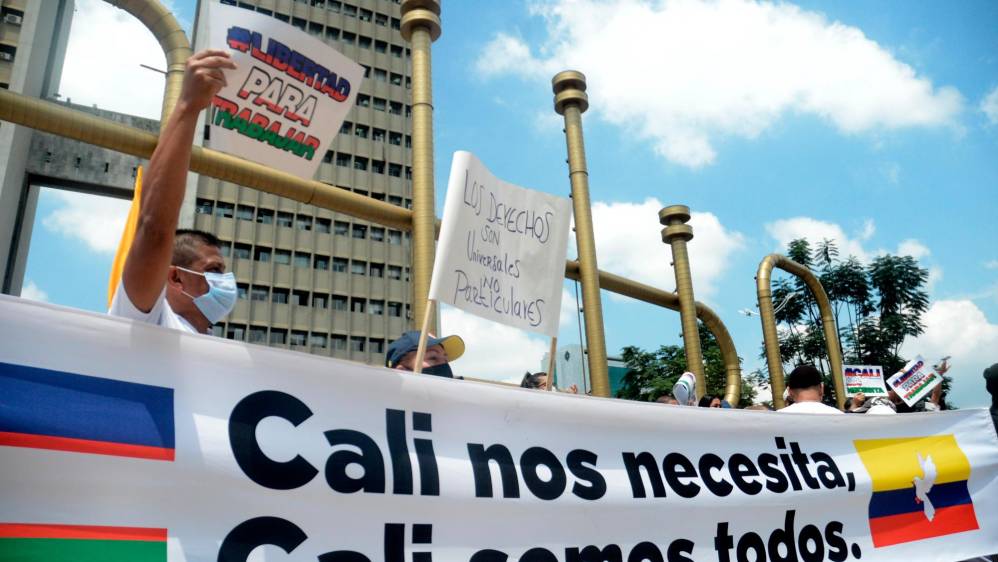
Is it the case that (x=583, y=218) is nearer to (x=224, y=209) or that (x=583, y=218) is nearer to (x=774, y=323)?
(x=774, y=323)

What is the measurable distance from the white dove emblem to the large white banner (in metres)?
0.45

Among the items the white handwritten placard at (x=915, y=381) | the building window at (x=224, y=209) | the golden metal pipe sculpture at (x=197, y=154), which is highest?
the building window at (x=224, y=209)

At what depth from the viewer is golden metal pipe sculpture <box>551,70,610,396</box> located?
8.88 meters

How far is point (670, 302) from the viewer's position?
10750mm

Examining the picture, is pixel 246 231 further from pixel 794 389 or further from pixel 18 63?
pixel 794 389

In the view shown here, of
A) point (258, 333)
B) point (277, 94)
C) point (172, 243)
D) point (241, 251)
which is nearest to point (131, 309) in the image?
point (172, 243)

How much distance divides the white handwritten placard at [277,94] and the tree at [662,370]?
2816cm

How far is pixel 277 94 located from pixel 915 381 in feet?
21.7

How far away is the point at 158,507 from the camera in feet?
5.89

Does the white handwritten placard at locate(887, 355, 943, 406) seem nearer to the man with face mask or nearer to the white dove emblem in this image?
the white dove emblem

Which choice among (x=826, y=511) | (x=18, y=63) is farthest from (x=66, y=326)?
(x=18, y=63)

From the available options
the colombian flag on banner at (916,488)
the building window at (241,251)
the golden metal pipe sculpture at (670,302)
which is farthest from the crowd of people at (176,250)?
the building window at (241,251)

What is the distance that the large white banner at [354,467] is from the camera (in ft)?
5.69

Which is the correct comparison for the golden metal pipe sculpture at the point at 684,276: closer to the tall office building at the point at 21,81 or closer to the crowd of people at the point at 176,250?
the crowd of people at the point at 176,250
